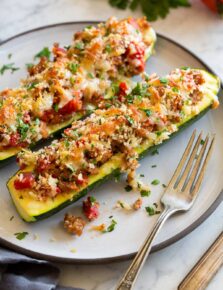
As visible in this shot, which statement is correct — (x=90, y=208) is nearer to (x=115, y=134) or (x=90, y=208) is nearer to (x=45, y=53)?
(x=115, y=134)

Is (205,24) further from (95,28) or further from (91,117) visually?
(91,117)

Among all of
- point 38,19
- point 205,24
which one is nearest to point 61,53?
point 38,19

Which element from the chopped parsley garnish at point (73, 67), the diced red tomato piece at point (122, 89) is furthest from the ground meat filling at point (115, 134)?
the chopped parsley garnish at point (73, 67)

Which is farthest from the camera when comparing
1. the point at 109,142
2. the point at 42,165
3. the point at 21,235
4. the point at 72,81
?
the point at 72,81

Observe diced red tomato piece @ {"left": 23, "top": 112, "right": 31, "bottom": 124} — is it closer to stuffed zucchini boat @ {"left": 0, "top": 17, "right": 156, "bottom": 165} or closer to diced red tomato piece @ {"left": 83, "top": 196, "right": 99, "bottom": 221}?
stuffed zucchini boat @ {"left": 0, "top": 17, "right": 156, "bottom": 165}

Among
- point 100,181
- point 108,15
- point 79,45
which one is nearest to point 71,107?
point 79,45

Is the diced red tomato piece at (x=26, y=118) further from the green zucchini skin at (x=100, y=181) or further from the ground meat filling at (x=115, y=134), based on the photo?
the green zucchini skin at (x=100, y=181)
